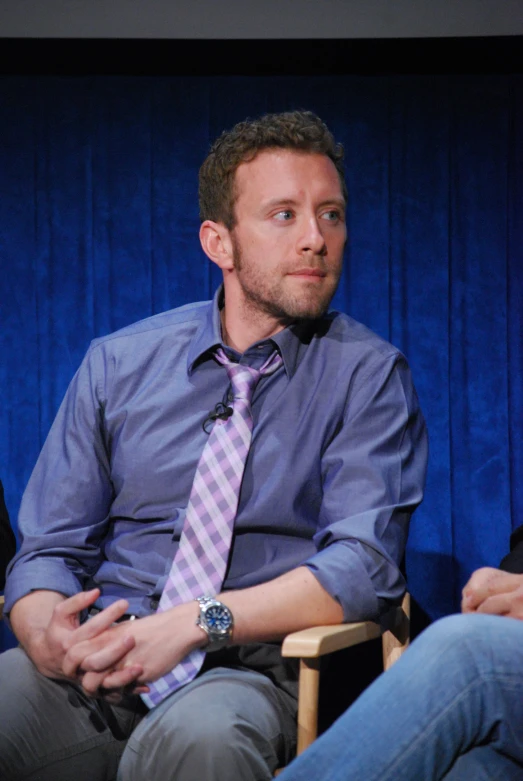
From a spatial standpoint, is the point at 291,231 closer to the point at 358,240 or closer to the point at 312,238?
the point at 312,238

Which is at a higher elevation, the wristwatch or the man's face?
the man's face

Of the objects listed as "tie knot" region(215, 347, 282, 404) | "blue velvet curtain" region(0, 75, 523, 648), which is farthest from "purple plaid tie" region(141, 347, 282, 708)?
"blue velvet curtain" region(0, 75, 523, 648)

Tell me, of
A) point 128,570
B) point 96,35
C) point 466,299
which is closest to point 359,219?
point 466,299

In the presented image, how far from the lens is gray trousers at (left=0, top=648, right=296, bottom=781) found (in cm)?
154

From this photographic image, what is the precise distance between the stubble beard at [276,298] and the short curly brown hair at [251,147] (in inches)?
4.1

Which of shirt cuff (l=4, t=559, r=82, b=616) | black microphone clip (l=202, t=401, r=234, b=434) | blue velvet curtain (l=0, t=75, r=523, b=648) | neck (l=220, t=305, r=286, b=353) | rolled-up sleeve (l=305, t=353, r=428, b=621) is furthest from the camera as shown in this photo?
blue velvet curtain (l=0, t=75, r=523, b=648)

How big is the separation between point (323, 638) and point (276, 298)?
0.75m

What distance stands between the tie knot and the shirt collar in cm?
2

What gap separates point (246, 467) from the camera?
78.0 inches

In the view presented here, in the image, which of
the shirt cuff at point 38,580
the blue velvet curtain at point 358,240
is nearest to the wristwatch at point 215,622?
the shirt cuff at point 38,580

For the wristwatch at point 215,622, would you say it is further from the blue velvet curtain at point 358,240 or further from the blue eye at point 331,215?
the blue velvet curtain at point 358,240

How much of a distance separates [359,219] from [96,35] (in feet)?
3.95

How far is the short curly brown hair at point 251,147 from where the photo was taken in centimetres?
207

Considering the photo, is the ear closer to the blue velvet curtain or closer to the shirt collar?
the shirt collar
